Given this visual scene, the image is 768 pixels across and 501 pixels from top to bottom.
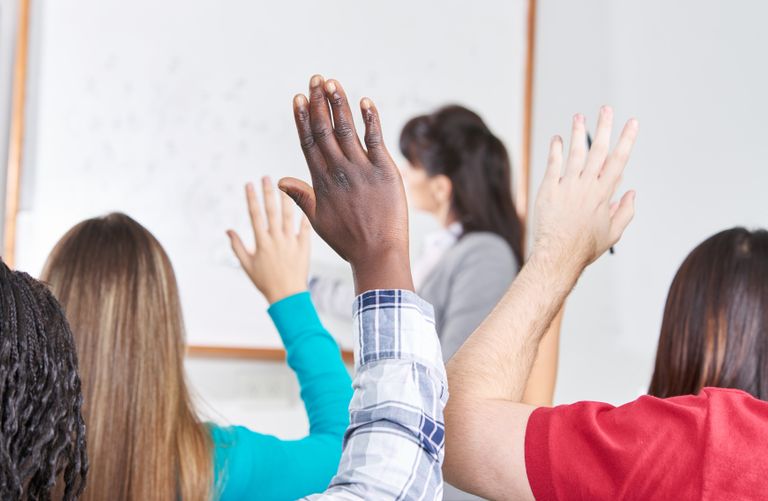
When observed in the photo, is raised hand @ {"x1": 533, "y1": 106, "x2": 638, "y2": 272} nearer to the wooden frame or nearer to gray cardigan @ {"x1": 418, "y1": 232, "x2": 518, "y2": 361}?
gray cardigan @ {"x1": 418, "y1": 232, "x2": 518, "y2": 361}

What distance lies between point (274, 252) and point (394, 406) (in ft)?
2.12

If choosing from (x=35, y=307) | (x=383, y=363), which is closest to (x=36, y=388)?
(x=35, y=307)

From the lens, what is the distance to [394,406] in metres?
0.62

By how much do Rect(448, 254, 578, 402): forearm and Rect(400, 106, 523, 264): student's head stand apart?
3.43ft

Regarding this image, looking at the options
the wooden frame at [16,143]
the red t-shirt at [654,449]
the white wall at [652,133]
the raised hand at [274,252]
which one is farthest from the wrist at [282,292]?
the white wall at [652,133]

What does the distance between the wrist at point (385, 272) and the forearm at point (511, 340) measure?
0.22m

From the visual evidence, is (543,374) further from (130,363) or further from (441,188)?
(441,188)

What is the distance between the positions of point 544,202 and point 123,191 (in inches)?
42.9

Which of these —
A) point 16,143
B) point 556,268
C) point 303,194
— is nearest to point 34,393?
point 303,194

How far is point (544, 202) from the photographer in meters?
0.97

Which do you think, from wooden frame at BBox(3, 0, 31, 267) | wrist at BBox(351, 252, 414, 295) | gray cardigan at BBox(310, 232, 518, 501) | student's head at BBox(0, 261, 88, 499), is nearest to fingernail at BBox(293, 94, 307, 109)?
wrist at BBox(351, 252, 414, 295)

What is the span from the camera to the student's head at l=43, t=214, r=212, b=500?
100 cm

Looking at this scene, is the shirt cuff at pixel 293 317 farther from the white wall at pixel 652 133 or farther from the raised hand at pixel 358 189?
the white wall at pixel 652 133

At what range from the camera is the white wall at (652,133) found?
2141 mm
